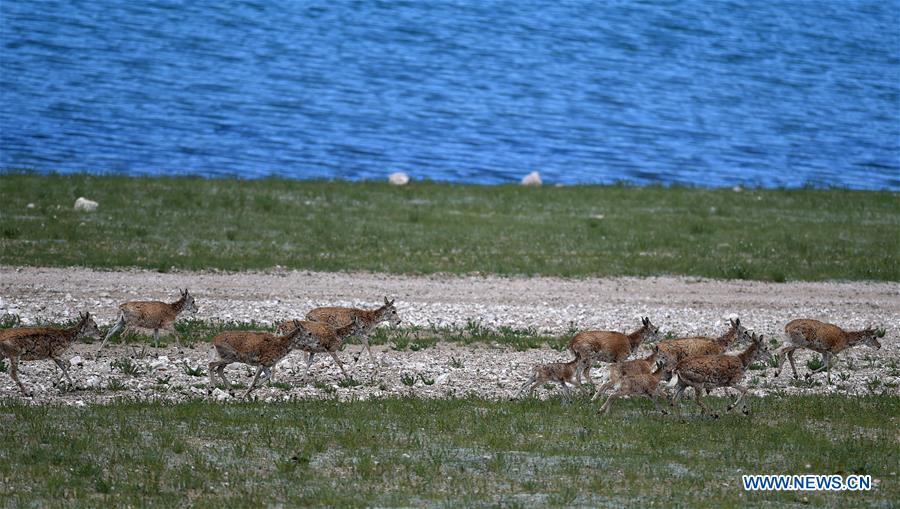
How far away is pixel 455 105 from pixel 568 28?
28716mm

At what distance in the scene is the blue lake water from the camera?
61.2 meters

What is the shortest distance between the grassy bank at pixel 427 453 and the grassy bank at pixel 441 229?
13.5 metres

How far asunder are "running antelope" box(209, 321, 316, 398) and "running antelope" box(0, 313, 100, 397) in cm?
230

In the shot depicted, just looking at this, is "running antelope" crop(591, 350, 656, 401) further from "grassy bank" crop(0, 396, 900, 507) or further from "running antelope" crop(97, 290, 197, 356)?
"running antelope" crop(97, 290, 197, 356)

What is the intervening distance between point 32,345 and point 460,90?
68.7 m

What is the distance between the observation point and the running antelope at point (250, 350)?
19.2 m

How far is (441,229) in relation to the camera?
36625 mm

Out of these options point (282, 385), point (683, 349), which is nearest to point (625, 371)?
point (683, 349)

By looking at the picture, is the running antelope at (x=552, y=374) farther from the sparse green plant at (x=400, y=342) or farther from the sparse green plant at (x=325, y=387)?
the sparse green plant at (x=400, y=342)

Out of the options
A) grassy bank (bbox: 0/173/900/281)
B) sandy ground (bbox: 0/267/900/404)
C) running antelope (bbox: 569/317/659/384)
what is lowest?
grassy bank (bbox: 0/173/900/281)

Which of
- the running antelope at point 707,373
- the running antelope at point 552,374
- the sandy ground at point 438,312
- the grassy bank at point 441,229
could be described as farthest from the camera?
the grassy bank at point 441,229

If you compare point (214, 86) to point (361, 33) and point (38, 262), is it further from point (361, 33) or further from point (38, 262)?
point (38, 262)

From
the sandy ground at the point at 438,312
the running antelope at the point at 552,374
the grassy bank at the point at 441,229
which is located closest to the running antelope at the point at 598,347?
the running antelope at the point at 552,374

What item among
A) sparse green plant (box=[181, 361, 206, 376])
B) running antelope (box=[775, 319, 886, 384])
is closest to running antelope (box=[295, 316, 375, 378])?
sparse green plant (box=[181, 361, 206, 376])
